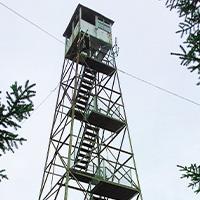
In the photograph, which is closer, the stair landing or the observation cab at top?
the stair landing

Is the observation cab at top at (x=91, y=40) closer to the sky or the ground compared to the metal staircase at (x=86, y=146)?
closer to the sky

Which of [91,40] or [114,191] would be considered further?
[91,40]

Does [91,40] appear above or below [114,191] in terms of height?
above

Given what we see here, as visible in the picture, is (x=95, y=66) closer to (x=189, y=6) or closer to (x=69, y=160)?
(x=69, y=160)

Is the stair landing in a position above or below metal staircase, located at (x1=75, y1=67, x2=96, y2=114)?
below

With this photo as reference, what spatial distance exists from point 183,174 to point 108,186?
838 centimetres

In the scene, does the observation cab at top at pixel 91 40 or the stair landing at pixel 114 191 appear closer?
the stair landing at pixel 114 191

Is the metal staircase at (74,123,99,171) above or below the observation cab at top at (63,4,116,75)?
below

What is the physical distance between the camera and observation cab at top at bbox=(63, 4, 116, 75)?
18375mm

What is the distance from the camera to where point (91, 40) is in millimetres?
19188

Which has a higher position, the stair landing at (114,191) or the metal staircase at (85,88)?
the metal staircase at (85,88)

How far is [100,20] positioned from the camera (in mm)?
20734

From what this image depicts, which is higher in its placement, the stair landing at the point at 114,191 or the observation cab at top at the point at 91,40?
the observation cab at top at the point at 91,40

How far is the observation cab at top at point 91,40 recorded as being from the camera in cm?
1838
